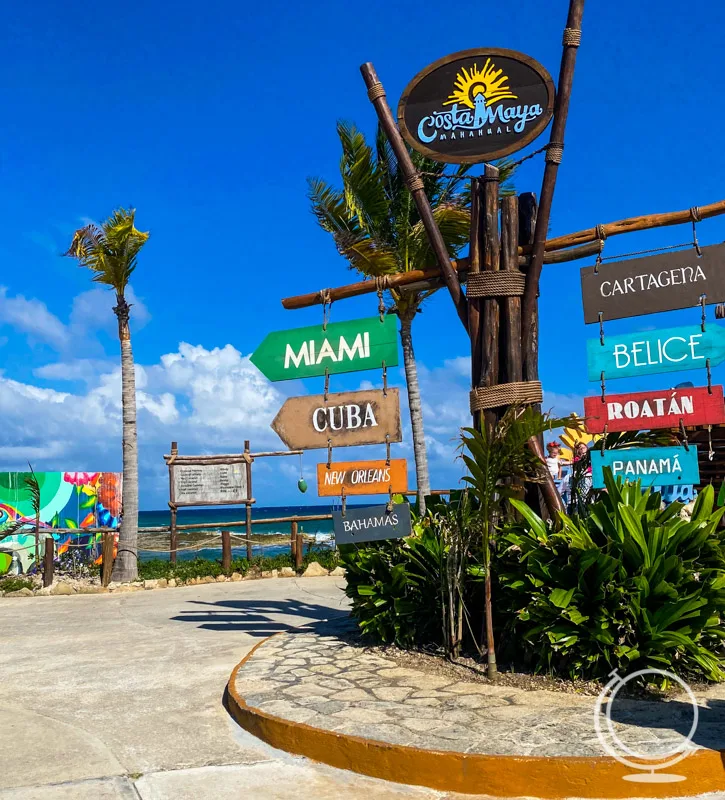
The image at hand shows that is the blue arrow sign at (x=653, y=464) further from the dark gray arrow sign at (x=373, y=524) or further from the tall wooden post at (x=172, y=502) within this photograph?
the tall wooden post at (x=172, y=502)

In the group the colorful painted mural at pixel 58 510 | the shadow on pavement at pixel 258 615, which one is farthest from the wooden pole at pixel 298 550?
the colorful painted mural at pixel 58 510

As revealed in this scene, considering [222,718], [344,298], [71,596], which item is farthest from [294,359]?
[71,596]

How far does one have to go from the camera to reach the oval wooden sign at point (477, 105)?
673 centimetres

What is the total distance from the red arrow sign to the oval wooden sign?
93.8 inches

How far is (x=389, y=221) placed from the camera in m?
15.7

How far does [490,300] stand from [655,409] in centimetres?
165

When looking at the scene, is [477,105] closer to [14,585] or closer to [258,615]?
[258,615]

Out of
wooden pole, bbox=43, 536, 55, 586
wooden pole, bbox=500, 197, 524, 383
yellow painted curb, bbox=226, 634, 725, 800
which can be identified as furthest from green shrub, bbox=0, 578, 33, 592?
yellow painted curb, bbox=226, 634, 725, 800

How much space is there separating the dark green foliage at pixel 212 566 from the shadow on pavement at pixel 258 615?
3460 millimetres

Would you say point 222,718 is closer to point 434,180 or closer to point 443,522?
point 443,522

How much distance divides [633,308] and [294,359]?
3.06 metres

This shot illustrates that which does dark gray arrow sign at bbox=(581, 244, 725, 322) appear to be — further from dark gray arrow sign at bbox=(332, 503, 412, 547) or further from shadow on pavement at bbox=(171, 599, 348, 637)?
shadow on pavement at bbox=(171, 599, 348, 637)

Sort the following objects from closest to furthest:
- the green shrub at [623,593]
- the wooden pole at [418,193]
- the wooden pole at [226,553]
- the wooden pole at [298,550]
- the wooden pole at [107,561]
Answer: the green shrub at [623,593]
the wooden pole at [418,193]
the wooden pole at [107,561]
the wooden pole at [226,553]
the wooden pole at [298,550]

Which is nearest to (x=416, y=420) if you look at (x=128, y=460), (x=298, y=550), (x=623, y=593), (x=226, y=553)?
(x=298, y=550)
